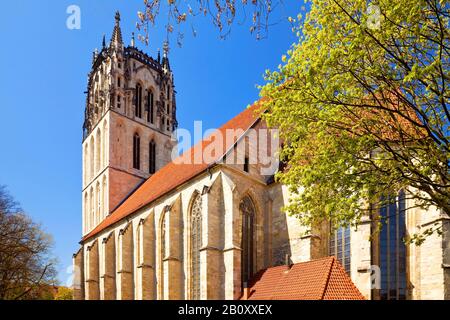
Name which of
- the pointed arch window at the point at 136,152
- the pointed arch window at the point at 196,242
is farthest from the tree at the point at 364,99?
the pointed arch window at the point at 136,152

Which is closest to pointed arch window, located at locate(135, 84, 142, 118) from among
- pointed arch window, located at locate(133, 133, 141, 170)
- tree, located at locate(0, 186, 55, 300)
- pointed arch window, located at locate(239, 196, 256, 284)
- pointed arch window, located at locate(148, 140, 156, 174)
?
pointed arch window, located at locate(133, 133, 141, 170)

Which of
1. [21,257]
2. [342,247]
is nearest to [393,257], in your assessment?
[342,247]

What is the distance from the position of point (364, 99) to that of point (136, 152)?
29972 mm

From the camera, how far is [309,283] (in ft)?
49.4

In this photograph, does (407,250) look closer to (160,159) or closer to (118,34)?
(160,159)

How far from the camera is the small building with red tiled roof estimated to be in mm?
15117

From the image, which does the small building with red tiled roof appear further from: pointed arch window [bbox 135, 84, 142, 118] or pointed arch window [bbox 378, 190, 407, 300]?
pointed arch window [bbox 135, 84, 142, 118]

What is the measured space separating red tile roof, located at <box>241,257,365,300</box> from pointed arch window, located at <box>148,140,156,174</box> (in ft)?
71.7

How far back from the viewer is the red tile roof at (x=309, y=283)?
1436 centimetres

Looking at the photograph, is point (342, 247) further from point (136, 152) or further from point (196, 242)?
point (136, 152)

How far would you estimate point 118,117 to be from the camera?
118 ft

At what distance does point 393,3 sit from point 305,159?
3.69 m

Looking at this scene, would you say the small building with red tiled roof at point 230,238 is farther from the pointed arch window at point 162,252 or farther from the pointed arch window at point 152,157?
the pointed arch window at point 152,157

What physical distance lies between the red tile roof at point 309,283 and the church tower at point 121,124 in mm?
20179
